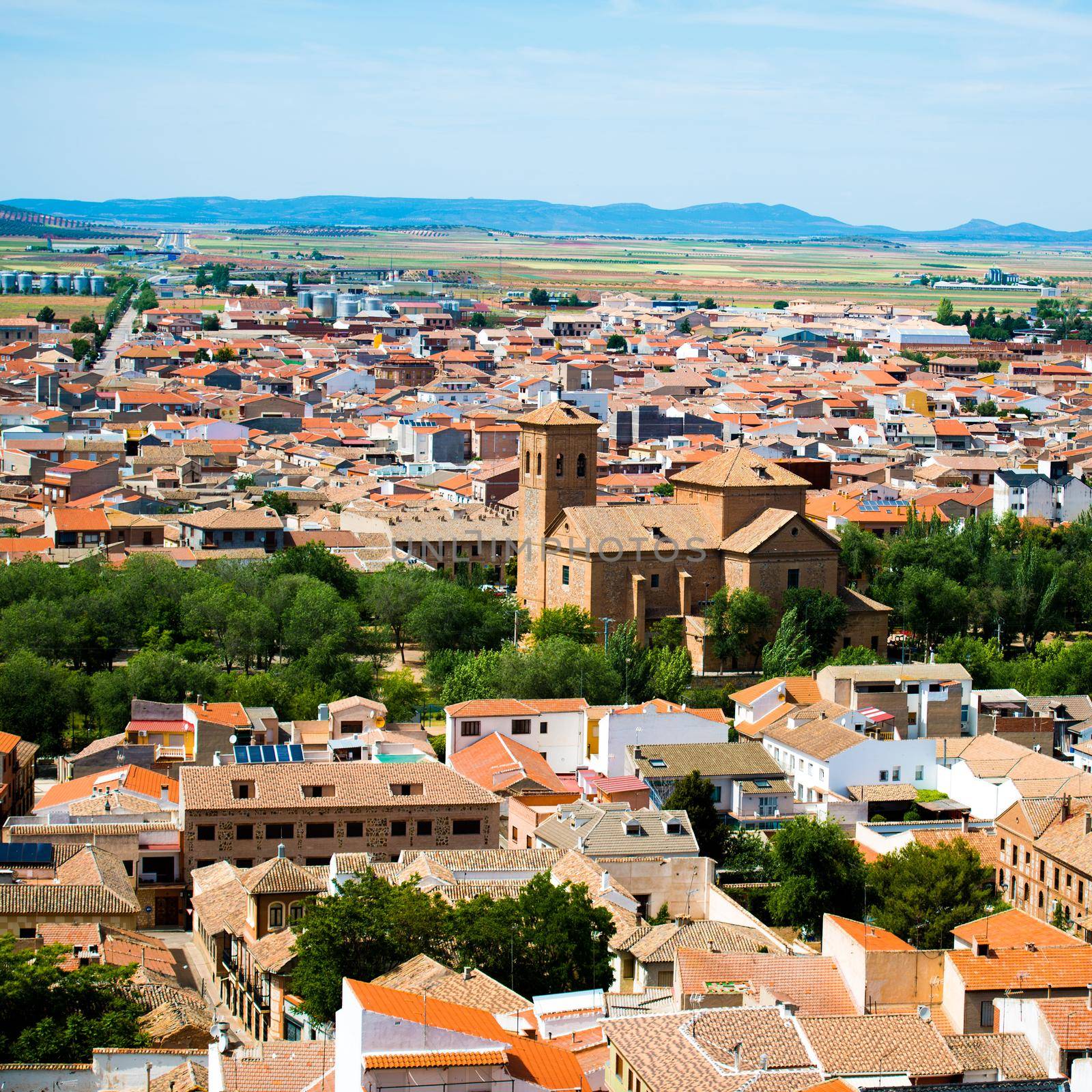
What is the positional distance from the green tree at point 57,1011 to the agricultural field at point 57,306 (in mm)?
113433

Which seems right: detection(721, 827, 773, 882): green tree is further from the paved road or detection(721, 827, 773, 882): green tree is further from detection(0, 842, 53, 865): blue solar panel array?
the paved road

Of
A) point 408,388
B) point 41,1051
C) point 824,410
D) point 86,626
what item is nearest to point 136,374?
point 408,388

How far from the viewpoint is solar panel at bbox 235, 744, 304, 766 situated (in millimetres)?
29844

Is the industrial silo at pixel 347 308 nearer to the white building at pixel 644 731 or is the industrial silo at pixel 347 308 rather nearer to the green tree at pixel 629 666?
the green tree at pixel 629 666

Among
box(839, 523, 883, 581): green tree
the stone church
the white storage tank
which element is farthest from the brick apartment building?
the white storage tank

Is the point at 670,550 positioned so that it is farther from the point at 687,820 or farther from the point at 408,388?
the point at 408,388

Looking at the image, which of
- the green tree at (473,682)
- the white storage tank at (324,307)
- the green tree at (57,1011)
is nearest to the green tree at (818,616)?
the green tree at (473,682)

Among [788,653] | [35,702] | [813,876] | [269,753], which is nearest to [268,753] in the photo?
[269,753]

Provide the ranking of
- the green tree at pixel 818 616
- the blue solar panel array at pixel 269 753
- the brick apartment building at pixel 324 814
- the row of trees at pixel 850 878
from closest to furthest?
1. the row of trees at pixel 850 878
2. the brick apartment building at pixel 324 814
3. the blue solar panel array at pixel 269 753
4. the green tree at pixel 818 616

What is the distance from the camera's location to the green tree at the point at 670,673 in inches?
1463

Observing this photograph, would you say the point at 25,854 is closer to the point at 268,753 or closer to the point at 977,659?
the point at 268,753

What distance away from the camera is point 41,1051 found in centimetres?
1897

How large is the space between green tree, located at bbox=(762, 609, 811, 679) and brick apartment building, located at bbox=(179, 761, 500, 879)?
37.3 feet

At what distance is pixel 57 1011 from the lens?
64.8ft
